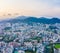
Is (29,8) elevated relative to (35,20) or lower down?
elevated

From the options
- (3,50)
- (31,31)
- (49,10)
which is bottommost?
(3,50)

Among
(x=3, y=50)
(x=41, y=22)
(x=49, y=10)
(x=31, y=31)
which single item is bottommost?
(x=3, y=50)

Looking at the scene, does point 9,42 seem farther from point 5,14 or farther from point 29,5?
point 29,5

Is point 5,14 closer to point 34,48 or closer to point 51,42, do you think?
point 34,48

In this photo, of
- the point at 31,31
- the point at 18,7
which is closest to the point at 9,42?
the point at 31,31

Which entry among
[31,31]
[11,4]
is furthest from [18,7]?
[31,31]

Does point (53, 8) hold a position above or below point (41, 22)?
above

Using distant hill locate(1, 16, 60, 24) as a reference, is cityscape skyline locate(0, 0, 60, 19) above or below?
above

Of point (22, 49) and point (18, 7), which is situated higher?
point (18, 7)

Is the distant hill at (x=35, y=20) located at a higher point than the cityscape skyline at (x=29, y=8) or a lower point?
lower
